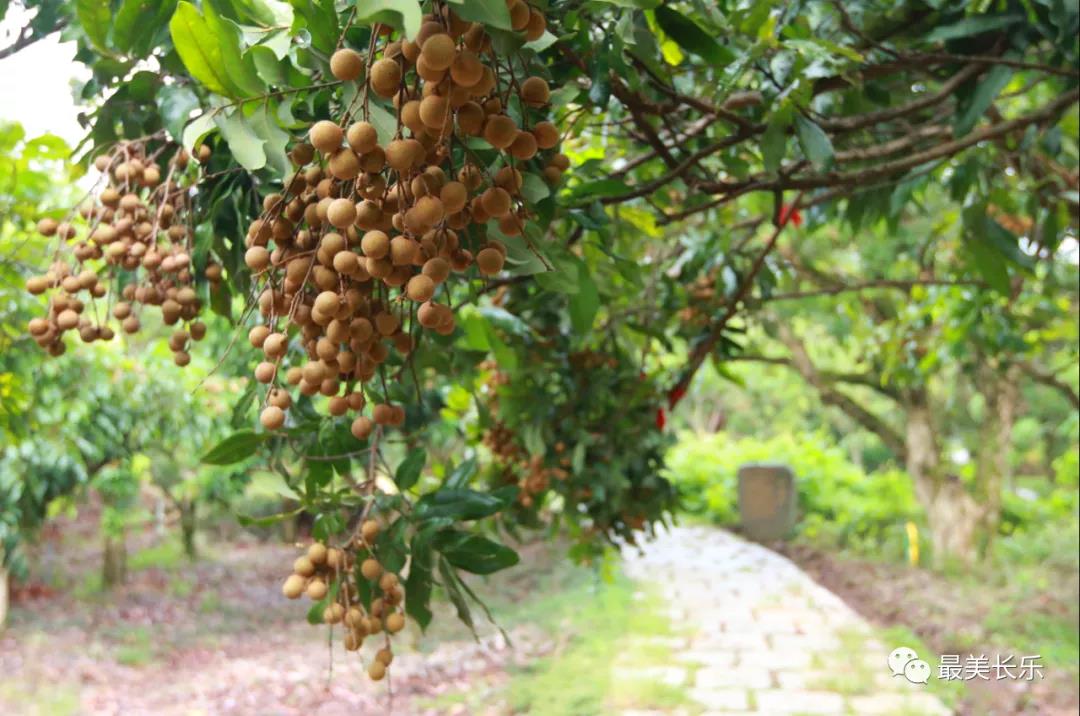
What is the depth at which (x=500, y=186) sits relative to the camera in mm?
401

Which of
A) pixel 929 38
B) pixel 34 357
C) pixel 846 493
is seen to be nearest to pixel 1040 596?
pixel 846 493

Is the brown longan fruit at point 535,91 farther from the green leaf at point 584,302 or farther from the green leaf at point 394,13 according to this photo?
the green leaf at point 584,302

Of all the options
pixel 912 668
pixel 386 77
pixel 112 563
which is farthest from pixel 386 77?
pixel 112 563

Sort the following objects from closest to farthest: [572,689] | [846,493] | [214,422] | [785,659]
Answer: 1. [572,689]
2. [785,659]
3. [214,422]
4. [846,493]

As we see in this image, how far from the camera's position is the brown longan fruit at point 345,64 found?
13.3 inches

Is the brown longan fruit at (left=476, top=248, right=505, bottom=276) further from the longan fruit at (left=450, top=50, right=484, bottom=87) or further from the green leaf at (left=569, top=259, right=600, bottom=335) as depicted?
the green leaf at (left=569, top=259, right=600, bottom=335)

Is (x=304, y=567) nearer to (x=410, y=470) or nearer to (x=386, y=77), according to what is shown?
(x=410, y=470)

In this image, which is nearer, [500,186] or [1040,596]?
[500,186]

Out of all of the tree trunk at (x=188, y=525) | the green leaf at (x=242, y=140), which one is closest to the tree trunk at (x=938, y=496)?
the tree trunk at (x=188, y=525)

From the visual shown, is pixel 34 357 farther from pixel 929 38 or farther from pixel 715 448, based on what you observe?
pixel 715 448

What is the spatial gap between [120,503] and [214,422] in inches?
47.2

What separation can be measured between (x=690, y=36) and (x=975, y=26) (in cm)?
44

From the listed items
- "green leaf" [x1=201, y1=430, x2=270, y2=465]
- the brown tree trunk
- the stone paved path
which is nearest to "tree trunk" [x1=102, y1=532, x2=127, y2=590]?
the stone paved path

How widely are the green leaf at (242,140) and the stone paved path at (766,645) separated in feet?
4.05
